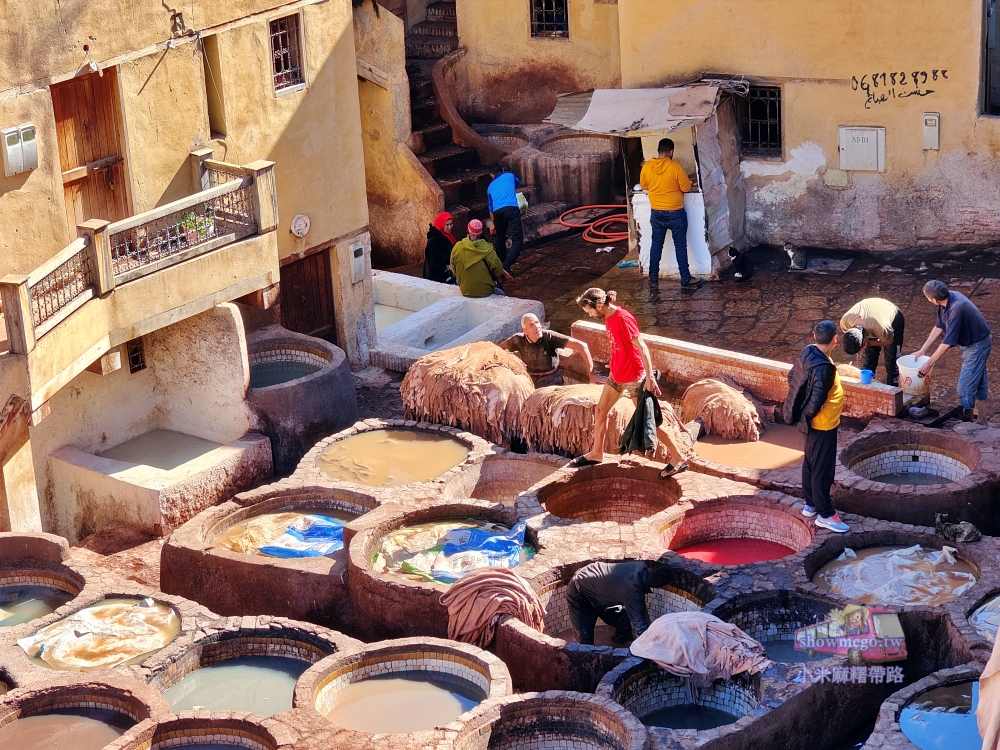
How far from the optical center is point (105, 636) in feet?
43.3

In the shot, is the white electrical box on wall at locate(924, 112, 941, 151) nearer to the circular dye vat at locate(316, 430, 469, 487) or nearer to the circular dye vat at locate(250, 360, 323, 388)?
the circular dye vat at locate(316, 430, 469, 487)

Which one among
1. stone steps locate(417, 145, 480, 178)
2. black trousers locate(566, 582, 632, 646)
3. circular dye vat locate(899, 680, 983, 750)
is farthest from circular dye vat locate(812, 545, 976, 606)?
stone steps locate(417, 145, 480, 178)

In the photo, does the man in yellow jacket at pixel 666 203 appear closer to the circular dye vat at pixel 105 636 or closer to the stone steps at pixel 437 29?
the stone steps at pixel 437 29

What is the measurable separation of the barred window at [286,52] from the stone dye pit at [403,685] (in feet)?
24.6

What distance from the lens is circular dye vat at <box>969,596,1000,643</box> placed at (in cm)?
1191

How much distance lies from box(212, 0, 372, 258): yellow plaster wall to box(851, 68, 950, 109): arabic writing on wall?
6.48m

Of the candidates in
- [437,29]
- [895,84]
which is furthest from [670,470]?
[437,29]

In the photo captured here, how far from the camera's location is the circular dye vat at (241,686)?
1238cm

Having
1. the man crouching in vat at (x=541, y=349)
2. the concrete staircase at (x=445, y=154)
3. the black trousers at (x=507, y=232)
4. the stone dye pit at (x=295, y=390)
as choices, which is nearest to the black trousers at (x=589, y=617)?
the man crouching in vat at (x=541, y=349)

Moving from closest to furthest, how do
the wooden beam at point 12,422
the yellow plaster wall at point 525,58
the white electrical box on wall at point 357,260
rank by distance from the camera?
1. the wooden beam at point 12,422
2. the white electrical box on wall at point 357,260
3. the yellow plaster wall at point 525,58

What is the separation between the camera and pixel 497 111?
2570 centimetres

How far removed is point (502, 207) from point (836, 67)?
460 cm

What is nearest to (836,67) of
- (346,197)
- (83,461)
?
(346,197)

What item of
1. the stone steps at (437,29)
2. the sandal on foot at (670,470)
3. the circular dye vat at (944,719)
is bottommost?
the circular dye vat at (944,719)
